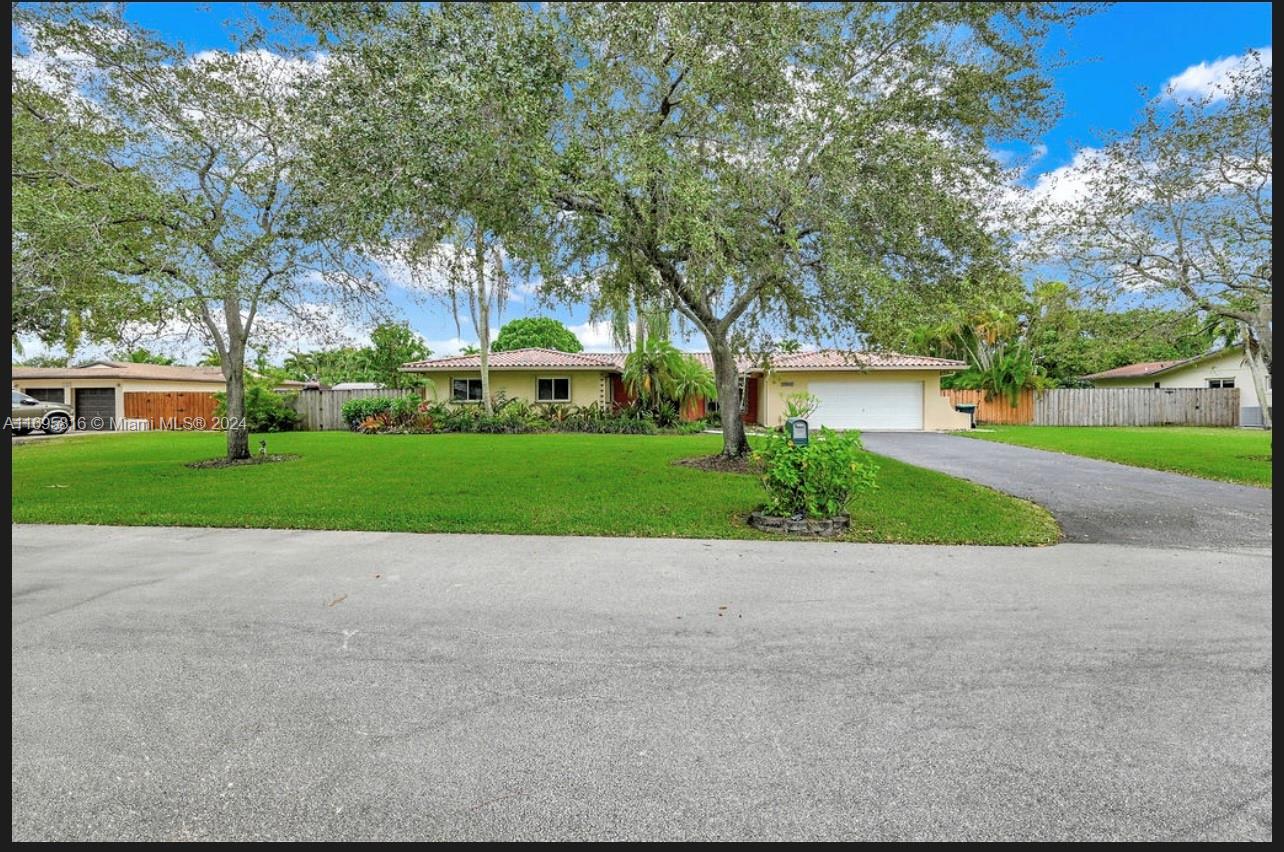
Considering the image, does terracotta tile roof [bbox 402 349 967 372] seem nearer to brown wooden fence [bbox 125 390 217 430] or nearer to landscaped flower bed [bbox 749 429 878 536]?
brown wooden fence [bbox 125 390 217 430]

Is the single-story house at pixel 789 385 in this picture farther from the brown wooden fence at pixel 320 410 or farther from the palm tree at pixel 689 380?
the brown wooden fence at pixel 320 410

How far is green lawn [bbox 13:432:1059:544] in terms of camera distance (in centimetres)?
635

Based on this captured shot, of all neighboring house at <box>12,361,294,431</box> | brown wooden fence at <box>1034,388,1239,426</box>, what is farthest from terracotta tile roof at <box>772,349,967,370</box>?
neighboring house at <box>12,361,294,431</box>

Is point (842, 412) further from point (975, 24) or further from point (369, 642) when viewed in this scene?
point (369, 642)

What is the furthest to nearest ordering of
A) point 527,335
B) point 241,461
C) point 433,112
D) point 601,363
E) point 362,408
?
point 527,335, point 601,363, point 362,408, point 241,461, point 433,112

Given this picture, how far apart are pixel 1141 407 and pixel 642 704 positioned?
29.6 metres

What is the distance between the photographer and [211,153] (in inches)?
388

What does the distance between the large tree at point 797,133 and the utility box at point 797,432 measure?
2.19 meters

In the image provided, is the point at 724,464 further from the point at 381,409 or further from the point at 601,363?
the point at 381,409

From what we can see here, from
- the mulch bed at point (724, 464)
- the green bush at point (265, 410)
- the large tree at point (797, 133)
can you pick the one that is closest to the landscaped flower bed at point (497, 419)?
the green bush at point (265, 410)

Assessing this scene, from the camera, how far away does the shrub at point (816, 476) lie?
5.99 meters

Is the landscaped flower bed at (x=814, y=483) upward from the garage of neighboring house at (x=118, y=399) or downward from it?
downward

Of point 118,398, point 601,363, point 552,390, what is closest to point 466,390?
point 552,390

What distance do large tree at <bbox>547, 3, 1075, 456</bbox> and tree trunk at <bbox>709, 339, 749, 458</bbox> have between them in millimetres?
2214
